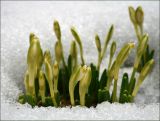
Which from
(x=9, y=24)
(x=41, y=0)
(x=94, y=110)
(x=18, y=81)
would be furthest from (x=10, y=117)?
(x=41, y=0)

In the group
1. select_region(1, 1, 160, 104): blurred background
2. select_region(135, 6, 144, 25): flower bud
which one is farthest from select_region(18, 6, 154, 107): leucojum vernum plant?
select_region(1, 1, 160, 104): blurred background

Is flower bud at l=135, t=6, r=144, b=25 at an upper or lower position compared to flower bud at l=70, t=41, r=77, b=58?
upper

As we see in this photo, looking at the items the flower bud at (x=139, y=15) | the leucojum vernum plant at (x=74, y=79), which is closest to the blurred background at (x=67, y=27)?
the leucojum vernum plant at (x=74, y=79)

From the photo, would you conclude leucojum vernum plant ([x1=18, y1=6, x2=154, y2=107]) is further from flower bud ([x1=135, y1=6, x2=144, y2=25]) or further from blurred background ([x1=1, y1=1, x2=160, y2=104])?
blurred background ([x1=1, y1=1, x2=160, y2=104])

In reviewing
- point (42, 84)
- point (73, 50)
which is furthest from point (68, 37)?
point (42, 84)

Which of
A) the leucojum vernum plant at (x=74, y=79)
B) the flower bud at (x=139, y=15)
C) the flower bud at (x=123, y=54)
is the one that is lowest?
the leucojum vernum plant at (x=74, y=79)

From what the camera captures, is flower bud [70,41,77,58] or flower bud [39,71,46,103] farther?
flower bud [70,41,77,58]

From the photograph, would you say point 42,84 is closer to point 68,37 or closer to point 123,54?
point 123,54

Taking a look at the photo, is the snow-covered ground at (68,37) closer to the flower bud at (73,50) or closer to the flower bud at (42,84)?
the flower bud at (42,84)

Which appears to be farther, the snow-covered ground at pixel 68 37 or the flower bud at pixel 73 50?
the flower bud at pixel 73 50
